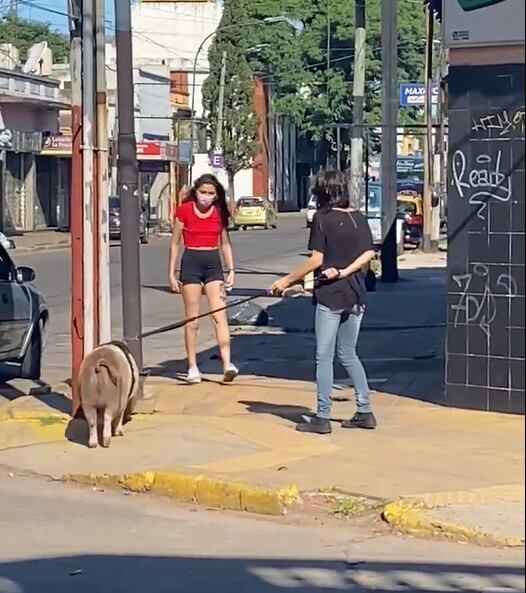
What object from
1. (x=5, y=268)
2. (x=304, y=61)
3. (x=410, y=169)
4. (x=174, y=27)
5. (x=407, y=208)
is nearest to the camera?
(x=5, y=268)

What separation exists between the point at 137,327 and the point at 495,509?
173 inches

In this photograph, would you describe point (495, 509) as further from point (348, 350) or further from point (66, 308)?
point (66, 308)

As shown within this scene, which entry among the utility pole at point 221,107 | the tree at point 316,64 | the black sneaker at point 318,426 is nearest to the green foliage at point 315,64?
the tree at point 316,64

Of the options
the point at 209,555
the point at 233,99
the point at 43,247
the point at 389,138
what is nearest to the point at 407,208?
the point at 43,247

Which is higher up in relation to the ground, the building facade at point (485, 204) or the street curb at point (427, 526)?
the building facade at point (485, 204)

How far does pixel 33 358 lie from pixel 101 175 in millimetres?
3673

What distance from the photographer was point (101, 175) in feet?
33.4

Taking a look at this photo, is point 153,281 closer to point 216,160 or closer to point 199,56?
point 216,160

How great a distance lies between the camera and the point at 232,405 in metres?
11.0

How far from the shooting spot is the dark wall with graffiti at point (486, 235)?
32.1 feet

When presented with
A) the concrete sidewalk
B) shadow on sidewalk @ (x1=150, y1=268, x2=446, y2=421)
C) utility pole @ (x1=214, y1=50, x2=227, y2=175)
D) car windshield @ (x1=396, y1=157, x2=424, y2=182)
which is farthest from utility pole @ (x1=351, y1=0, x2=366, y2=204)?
car windshield @ (x1=396, y1=157, x2=424, y2=182)

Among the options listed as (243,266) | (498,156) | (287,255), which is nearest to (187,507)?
(498,156)

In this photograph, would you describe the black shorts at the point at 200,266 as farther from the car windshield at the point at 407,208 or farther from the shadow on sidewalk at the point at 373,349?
the car windshield at the point at 407,208

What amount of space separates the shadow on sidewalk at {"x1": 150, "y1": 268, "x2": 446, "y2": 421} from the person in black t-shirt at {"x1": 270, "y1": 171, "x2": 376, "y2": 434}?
2.84ft
